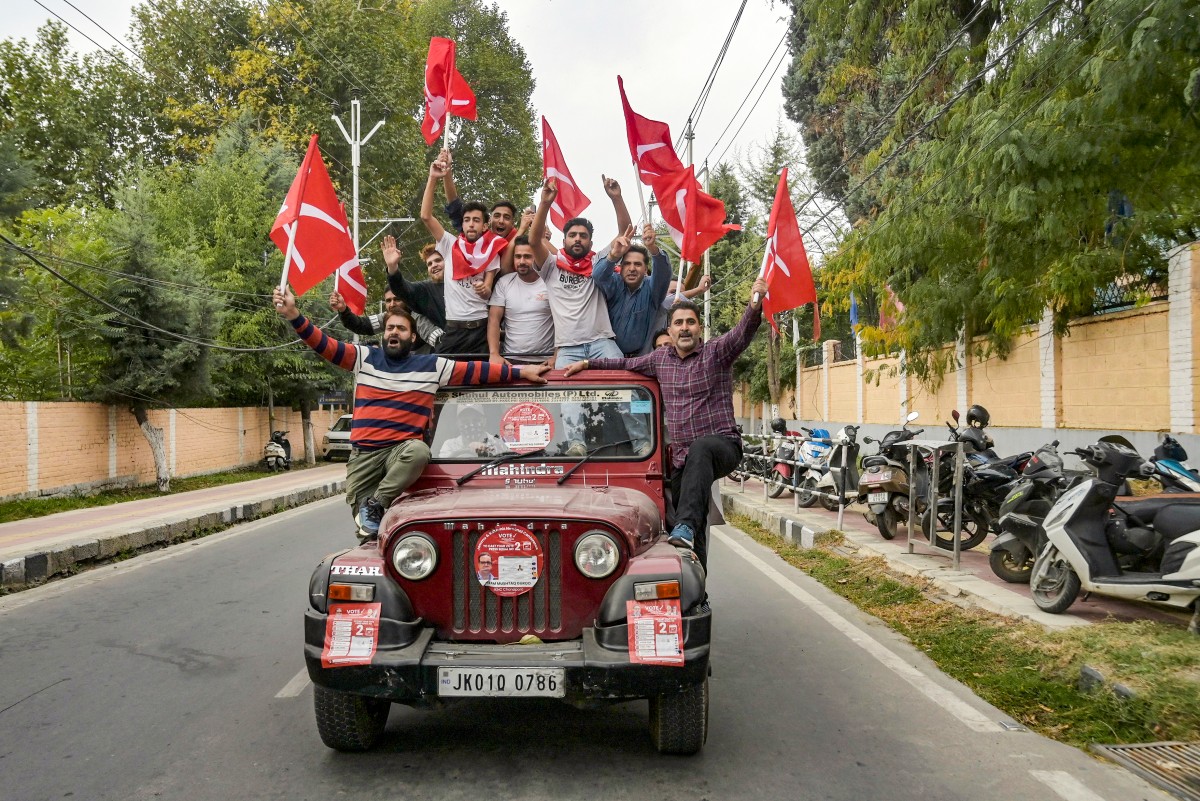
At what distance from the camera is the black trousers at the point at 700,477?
510cm

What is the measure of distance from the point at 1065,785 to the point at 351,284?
5.56 metres

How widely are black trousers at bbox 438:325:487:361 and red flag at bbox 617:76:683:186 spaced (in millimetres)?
3174

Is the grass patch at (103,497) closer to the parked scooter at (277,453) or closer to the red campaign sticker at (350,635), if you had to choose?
the parked scooter at (277,453)

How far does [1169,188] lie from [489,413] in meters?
7.03

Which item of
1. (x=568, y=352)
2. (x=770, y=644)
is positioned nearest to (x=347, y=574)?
(x=568, y=352)

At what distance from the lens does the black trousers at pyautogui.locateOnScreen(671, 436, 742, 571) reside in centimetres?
510

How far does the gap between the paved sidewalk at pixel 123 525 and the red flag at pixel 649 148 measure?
296 inches

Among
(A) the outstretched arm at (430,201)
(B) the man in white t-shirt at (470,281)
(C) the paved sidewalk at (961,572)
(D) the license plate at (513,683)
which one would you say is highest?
(A) the outstretched arm at (430,201)

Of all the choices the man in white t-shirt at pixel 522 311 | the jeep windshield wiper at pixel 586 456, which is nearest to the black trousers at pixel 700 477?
the jeep windshield wiper at pixel 586 456

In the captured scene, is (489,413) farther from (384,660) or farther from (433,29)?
(433,29)

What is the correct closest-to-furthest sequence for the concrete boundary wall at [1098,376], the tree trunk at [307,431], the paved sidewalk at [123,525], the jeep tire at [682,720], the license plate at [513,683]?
the license plate at [513,683] → the jeep tire at [682,720] → the paved sidewalk at [123,525] → the concrete boundary wall at [1098,376] → the tree trunk at [307,431]

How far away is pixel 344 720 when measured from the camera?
13.5 feet

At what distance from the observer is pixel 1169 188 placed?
28.1 feet

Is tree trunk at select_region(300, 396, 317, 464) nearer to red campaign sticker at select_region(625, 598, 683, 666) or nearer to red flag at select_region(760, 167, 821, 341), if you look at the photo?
red flag at select_region(760, 167, 821, 341)
